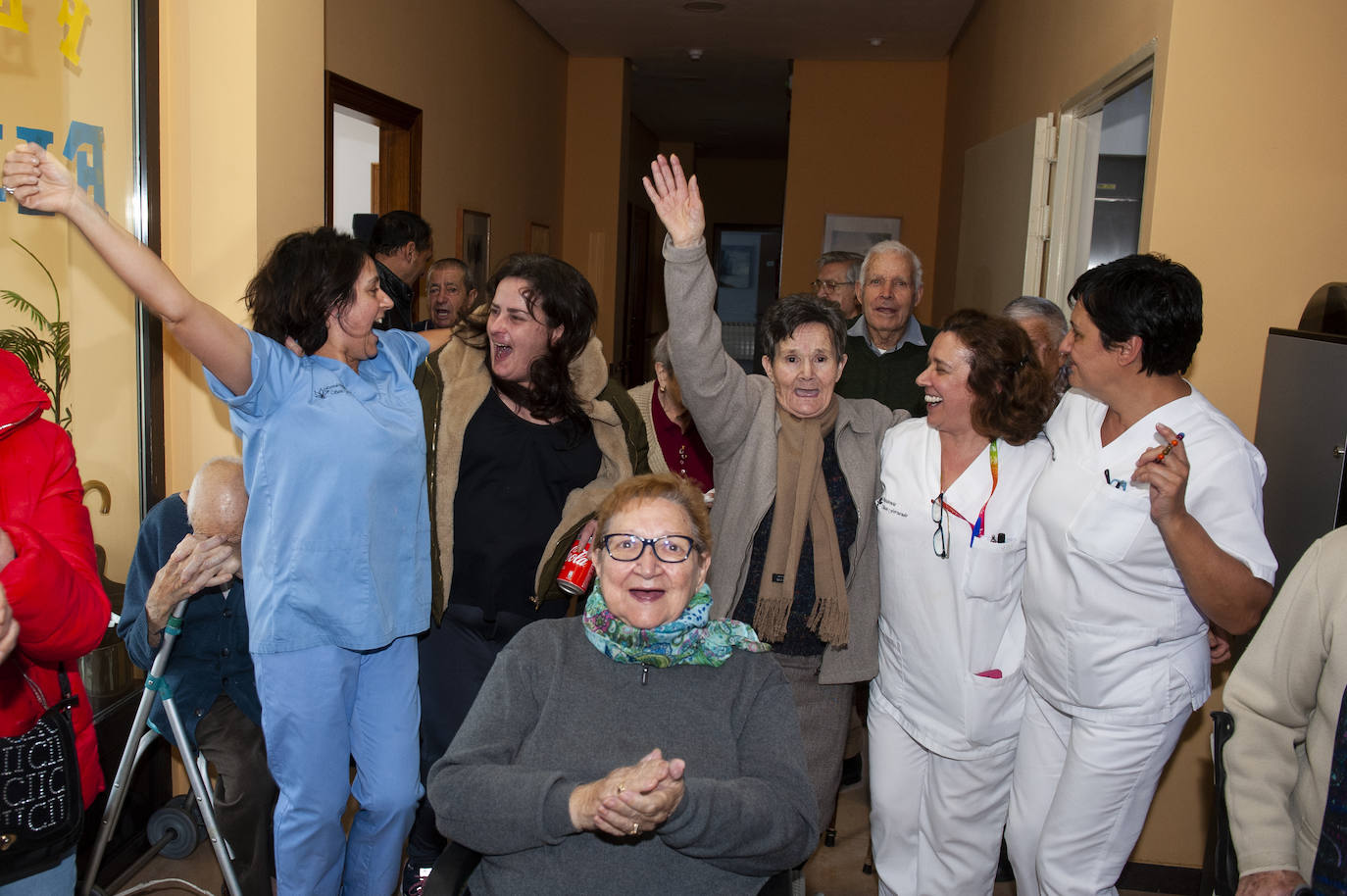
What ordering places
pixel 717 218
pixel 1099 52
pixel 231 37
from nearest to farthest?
pixel 231 37, pixel 1099 52, pixel 717 218

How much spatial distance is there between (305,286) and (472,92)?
182 inches

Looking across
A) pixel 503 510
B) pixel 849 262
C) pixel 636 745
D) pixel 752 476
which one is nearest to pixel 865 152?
pixel 849 262

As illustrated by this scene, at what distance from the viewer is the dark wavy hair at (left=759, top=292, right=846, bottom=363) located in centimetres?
246

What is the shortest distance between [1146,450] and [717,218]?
597 inches

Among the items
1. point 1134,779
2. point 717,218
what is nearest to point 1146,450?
point 1134,779

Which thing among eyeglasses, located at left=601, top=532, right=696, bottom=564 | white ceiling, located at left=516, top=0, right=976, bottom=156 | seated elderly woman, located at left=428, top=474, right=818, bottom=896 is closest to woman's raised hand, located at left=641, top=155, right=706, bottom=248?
seated elderly woman, located at left=428, top=474, right=818, bottom=896

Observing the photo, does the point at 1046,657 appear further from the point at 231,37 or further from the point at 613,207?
the point at 613,207

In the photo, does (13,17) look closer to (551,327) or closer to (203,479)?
(203,479)

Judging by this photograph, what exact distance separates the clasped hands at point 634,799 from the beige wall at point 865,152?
7606 mm

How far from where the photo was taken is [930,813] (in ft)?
8.05

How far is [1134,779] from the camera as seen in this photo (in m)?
2.19

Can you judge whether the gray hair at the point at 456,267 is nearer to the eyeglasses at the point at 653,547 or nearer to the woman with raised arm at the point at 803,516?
the woman with raised arm at the point at 803,516

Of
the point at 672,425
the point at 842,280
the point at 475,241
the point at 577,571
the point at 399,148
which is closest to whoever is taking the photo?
the point at 577,571

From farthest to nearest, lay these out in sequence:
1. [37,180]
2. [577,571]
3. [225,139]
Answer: [225,139], [577,571], [37,180]
